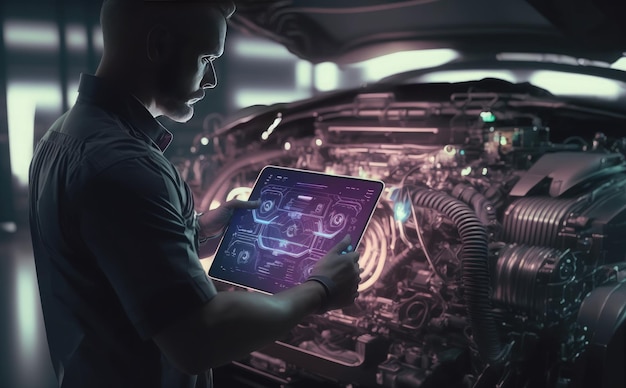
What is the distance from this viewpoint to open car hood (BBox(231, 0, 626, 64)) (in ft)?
6.31

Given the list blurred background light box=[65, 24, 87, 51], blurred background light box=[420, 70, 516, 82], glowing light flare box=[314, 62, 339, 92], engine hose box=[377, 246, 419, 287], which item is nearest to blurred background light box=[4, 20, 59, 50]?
blurred background light box=[65, 24, 87, 51]

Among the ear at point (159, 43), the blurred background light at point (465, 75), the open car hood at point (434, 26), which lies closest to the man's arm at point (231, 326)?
the ear at point (159, 43)

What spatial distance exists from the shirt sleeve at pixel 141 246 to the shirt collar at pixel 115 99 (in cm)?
23

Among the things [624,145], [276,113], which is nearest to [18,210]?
[276,113]

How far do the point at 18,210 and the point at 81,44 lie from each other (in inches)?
44.6

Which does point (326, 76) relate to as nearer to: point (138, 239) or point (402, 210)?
point (402, 210)

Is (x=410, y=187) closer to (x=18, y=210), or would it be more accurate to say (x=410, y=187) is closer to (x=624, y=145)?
(x=624, y=145)

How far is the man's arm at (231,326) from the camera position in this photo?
1.11 m

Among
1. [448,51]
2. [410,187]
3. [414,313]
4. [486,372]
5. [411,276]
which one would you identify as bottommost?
→ [486,372]

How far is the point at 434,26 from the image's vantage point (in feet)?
7.42

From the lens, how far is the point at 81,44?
11.6 feet

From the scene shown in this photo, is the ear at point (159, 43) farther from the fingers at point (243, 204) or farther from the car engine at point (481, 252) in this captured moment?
the car engine at point (481, 252)

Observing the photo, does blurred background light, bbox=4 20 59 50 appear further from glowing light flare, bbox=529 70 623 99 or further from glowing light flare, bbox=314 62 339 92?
glowing light flare, bbox=529 70 623 99

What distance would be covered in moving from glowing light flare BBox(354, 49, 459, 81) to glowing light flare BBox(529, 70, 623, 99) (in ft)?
1.21
